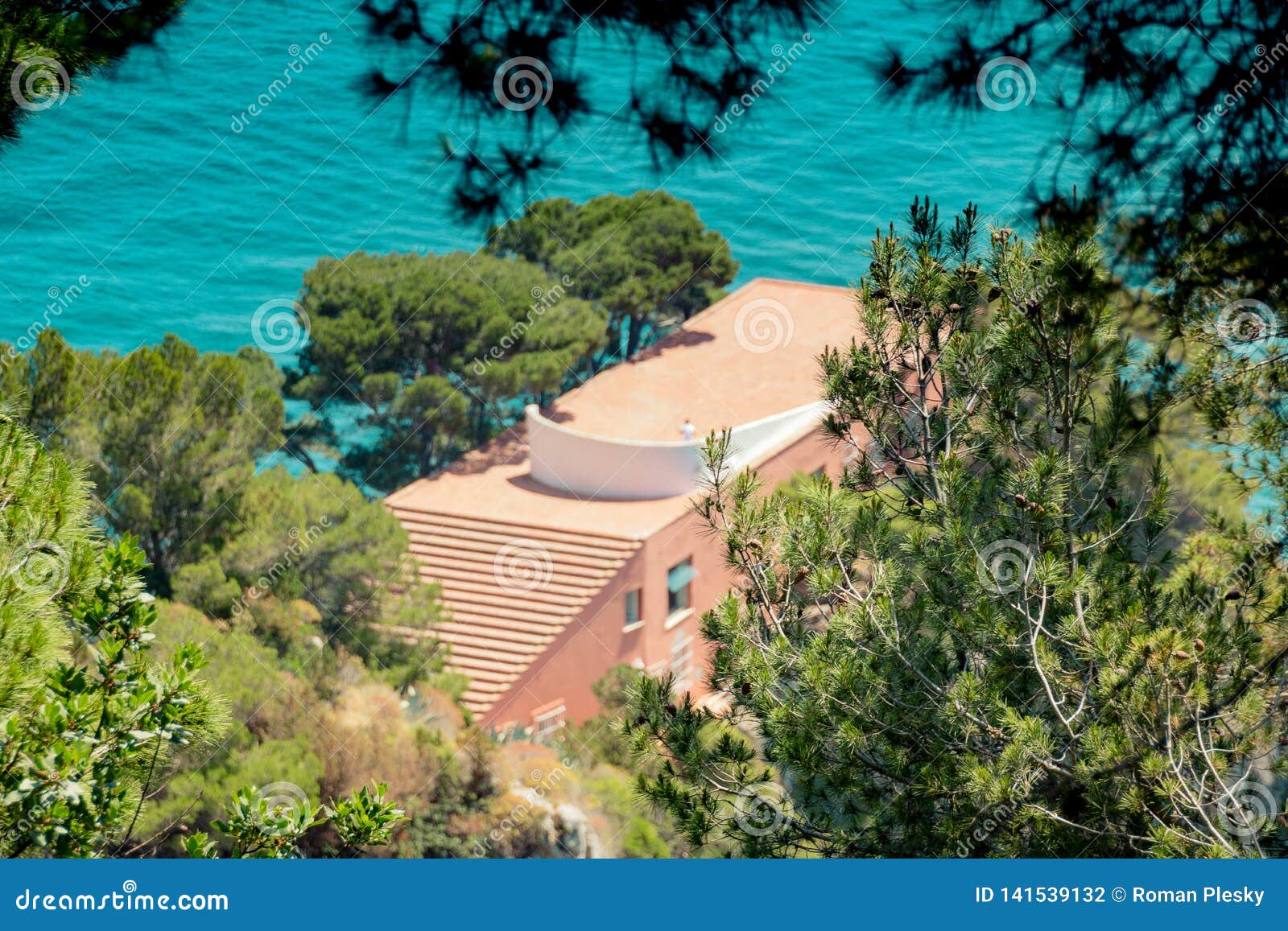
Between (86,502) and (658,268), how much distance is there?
54.5 feet

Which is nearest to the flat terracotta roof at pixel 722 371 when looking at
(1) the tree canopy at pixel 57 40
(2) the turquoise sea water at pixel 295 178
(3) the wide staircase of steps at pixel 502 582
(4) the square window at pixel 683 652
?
(2) the turquoise sea water at pixel 295 178

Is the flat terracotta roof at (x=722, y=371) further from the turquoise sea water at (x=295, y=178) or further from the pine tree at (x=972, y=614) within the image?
the pine tree at (x=972, y=614)

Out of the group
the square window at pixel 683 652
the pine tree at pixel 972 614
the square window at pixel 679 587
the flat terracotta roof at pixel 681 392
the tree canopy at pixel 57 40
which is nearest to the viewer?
the pine tree at pixel 972 614

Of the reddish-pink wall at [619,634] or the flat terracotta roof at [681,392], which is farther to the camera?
the flat terracotta roof at [681,392]

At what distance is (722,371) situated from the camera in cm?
1977

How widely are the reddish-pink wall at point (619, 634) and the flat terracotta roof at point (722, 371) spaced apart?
11.7 ft

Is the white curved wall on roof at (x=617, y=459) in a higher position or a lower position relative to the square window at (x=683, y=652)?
higher

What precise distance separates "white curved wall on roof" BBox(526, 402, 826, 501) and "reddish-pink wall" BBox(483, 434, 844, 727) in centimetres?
78

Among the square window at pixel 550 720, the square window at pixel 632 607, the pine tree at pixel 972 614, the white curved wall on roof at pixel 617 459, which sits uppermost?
the pine tree at pixel 972 614

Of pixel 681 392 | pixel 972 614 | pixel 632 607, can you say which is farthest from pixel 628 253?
pixel 972 614

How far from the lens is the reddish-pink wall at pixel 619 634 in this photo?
14.4 metres

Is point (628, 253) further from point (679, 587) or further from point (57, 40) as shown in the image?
point (57, 40)

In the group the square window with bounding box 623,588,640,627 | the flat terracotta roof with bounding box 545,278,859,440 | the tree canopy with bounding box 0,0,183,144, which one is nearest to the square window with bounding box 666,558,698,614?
the square window with bounding box 623,588,640,627

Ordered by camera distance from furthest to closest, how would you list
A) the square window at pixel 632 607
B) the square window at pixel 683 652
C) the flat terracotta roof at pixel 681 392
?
1. the flat terracotta roof at pixel 681 392
2. the square window at pixel 632 607
3. the square window at pixel 683 652
